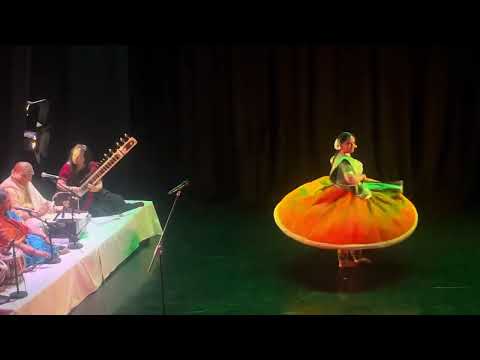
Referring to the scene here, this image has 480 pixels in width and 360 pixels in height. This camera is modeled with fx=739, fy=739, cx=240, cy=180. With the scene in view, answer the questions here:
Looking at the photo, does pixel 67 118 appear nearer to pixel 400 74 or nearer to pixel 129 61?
pixel 129 61

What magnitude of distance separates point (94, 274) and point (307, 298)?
176 centimetres

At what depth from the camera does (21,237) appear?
5449mm

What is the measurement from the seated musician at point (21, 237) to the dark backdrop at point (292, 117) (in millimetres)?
2166

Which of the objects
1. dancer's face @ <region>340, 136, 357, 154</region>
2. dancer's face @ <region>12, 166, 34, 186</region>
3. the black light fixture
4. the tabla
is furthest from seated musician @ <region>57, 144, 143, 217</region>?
dancer's face @ <region>340, 136, 357, 154</region>

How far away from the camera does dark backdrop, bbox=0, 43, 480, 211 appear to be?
823 centimetres

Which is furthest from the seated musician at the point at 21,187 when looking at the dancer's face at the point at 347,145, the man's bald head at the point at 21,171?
the dancer's face at the point at 347,145

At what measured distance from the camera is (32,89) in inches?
278

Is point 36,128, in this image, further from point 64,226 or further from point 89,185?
point 64,226

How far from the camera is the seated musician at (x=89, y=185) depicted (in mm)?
6617

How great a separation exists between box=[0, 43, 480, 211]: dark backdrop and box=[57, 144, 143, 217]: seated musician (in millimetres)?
889
